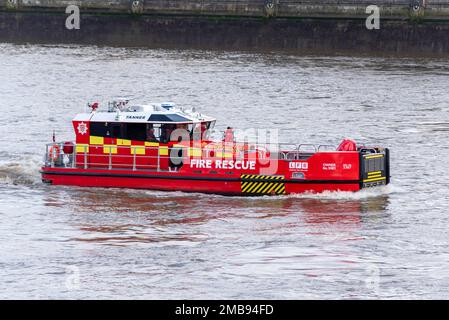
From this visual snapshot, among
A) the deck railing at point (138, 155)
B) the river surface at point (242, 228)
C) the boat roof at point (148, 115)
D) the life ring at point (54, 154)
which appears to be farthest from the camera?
the life ring at point (54, 154)

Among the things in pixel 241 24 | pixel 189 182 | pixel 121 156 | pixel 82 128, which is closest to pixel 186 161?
pixel 189 182

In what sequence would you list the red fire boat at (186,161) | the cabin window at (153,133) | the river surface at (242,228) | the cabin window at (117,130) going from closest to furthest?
1. the river surface at (242,228)
2. the red fire boat at (186,161)
3. the cabin window at (153,133)
4. the cabin window at (117,130)

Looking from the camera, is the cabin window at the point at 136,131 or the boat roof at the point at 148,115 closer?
the boat roof at the point at 148,115

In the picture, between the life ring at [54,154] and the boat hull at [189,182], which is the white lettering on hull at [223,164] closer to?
the boat hull at [189,182]

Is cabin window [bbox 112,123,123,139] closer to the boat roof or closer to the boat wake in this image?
the boat roof

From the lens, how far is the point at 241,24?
70125 mm

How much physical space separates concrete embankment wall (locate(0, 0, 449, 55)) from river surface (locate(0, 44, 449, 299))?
1956cm

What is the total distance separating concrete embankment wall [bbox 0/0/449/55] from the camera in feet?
221

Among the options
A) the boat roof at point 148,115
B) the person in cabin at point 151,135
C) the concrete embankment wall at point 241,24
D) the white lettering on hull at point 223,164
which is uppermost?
the concrete embankment wall at point 241,24

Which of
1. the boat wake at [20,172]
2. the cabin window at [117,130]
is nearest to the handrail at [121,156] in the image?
the cabin window at [117,130]

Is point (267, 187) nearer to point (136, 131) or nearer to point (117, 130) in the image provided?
point (136, 131)

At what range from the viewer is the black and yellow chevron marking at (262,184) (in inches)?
1168

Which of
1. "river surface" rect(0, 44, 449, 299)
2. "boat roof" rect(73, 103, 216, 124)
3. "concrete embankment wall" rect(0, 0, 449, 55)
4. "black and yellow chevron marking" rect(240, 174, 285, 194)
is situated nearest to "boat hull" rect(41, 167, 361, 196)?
"black and yellow chevron marking" rect(240, 174, 285, 194)
